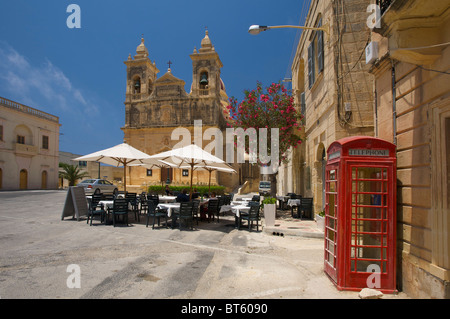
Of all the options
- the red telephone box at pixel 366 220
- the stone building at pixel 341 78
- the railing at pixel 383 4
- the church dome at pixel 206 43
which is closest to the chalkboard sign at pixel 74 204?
the stone building at pixel 341 78

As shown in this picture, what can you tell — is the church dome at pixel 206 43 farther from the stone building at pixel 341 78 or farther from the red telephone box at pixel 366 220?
the red telephone box at pixel 366 220

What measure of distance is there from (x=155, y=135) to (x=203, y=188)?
9.45 meters

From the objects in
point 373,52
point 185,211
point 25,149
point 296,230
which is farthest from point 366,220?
point 25,149

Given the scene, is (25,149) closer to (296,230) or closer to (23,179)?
(23,179)

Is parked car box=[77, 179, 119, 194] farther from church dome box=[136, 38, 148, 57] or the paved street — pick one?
church dome box=[136, 38, 148, 57]

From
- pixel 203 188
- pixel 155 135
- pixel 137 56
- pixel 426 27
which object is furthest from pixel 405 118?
pixel 137 56

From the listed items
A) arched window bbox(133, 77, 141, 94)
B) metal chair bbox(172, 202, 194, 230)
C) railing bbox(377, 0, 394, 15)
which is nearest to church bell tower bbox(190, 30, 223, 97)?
arched window bbox(133, 77, 141, 94)

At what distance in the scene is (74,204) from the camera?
10625 millimetres

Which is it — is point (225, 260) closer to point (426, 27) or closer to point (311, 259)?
point (311, 259)

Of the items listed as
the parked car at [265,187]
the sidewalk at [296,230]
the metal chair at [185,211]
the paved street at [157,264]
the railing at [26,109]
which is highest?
the railing at [26,109]

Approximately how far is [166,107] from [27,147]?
59.5 feet

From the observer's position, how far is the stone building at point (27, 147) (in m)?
32.8

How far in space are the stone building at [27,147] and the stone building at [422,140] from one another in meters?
39.0

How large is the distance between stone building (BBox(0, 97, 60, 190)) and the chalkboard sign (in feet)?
93.7
